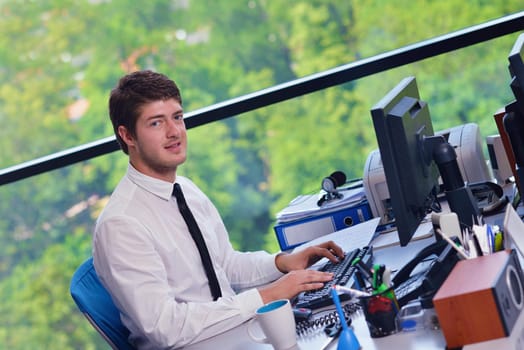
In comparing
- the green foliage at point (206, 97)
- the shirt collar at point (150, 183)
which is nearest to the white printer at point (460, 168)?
the shirt collar at point (150, 183)

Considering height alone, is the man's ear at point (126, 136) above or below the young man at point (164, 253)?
above

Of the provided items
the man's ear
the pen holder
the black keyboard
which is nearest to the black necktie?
the man's ear

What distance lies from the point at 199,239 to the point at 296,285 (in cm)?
36

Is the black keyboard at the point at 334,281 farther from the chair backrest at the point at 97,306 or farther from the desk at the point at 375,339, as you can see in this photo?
the chair backrest at the point at 97,306

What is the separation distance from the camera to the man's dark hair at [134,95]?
7.00ft

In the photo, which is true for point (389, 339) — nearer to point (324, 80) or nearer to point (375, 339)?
point (375, 339)

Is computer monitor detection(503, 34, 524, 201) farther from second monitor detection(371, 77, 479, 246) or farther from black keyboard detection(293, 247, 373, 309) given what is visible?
black keyboard detection(293, 247, 373, 309)

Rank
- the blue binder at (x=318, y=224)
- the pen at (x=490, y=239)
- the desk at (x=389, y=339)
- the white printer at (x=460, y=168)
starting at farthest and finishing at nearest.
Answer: the blue binder at (x=318, y=224) < the white printer at (x=460, y=168) < the pen at (x=490, y=239) < the desk at (x=389, y=339)

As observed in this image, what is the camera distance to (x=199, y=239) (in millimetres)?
2178

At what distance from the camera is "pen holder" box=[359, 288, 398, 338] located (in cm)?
153

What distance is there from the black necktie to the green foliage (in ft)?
30.2

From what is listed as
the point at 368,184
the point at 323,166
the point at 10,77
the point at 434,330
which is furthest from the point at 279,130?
the point at 434,330

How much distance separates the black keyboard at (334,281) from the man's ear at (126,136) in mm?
575

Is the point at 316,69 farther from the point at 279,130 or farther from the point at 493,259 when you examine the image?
the point at 493,259
